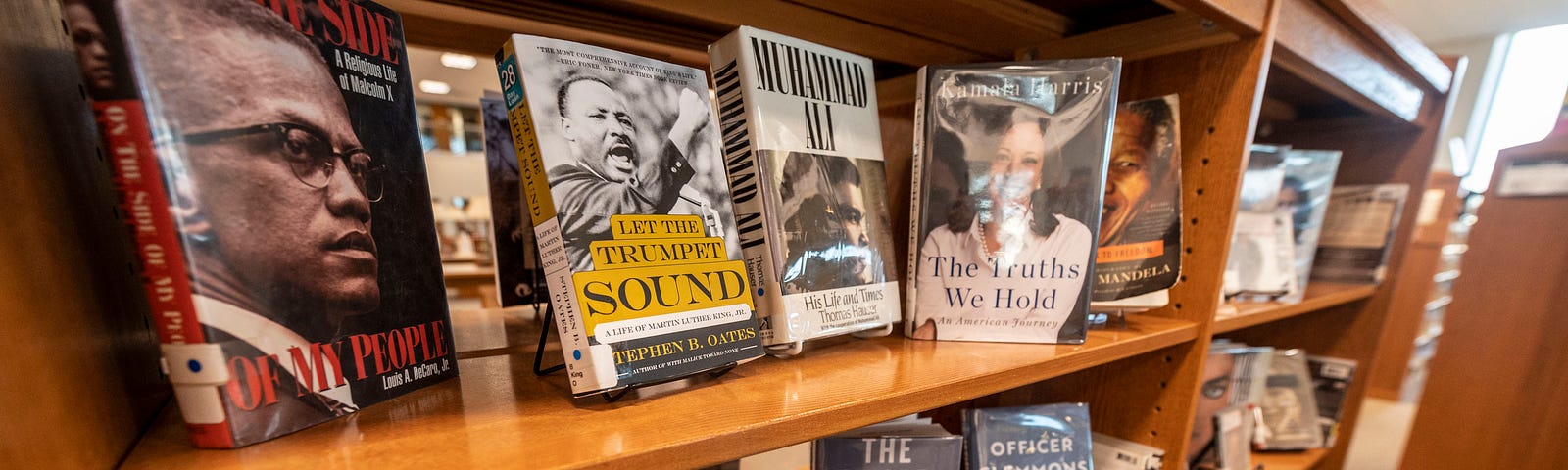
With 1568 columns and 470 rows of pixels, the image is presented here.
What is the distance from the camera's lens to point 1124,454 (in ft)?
2.71

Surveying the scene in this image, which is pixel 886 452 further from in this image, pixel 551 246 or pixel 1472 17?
pixel 1472 17

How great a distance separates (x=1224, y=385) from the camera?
1151mm

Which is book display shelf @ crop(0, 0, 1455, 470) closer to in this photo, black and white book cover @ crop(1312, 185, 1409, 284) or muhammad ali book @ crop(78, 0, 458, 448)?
muhammad ali book @ crop(78, 0, 458, 448)

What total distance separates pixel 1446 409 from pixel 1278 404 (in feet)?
1.35

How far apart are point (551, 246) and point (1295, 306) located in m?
1.34

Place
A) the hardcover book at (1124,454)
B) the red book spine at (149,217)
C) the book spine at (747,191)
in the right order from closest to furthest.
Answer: the red book spine at (149,217) < the book spine at (747,191) < the hardcover book at (1124,454)

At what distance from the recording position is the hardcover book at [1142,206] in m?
0.75

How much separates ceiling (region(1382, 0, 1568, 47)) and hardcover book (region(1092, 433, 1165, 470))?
4247 millimetres

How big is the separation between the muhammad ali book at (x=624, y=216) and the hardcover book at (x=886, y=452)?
209mm

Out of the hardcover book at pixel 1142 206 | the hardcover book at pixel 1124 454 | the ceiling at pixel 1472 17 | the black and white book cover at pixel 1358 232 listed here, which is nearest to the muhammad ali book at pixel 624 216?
the hardcover book at pixel 1142 206

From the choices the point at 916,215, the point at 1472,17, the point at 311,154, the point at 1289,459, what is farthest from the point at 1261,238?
the point at 1472,17

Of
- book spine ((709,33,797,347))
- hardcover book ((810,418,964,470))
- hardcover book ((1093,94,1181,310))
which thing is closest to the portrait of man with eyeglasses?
book spine ((709,33,797,347))

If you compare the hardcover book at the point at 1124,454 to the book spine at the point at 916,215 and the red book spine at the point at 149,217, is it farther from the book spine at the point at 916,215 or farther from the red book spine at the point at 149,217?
the red book spine at the point at 149,217

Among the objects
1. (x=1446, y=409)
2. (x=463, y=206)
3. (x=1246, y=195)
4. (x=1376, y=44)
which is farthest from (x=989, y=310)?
(x=463, y=206)
